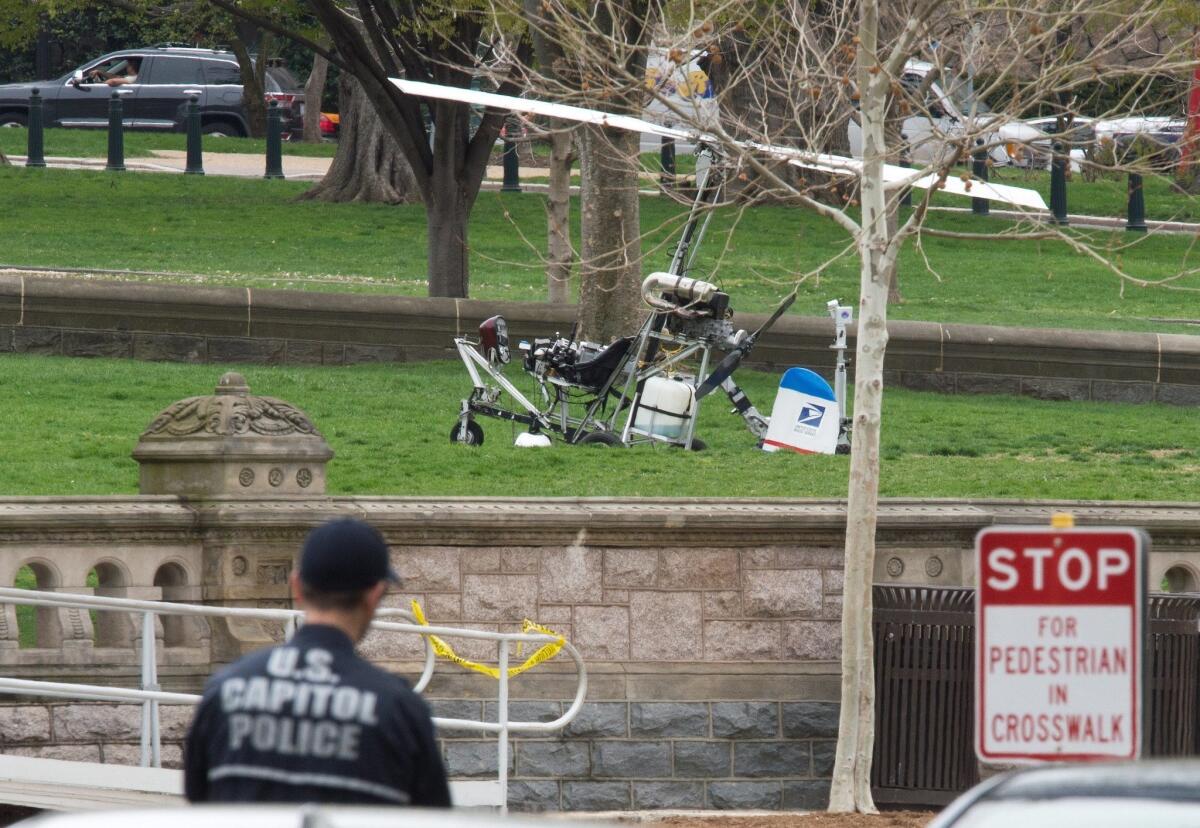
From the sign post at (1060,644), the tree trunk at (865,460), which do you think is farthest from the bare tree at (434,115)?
the sign post at (1060,644)

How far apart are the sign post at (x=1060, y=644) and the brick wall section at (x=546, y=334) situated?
13729mm

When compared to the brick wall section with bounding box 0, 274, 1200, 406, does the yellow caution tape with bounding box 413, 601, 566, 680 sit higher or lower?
lower

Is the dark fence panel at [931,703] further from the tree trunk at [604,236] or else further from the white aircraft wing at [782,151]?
the tree trunk at [604,236]

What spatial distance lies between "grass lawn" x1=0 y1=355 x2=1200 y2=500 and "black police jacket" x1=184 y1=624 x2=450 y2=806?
336 inches

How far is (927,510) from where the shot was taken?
1177cm

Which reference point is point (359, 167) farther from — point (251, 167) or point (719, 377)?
point (719, 377)

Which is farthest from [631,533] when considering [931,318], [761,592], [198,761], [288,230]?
[288,230]

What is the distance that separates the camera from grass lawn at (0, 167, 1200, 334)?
23.4m

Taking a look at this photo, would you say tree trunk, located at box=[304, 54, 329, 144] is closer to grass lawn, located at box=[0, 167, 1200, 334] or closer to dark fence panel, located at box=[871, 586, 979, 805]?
grass lawn, located at box=[0, 167, 1200, 334]

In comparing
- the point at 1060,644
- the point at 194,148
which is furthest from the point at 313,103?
the point at 1060,644

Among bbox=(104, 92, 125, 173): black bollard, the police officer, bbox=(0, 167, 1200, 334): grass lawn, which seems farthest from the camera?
bbox=(104, 92, 125, 173): black bollard

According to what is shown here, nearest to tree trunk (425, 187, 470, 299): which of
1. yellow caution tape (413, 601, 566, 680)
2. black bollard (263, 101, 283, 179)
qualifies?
yellow caution tape (413, 601, 566, 680)

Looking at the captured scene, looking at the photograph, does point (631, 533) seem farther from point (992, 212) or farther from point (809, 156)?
point (992, 212)

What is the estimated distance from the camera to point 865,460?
9.93 m
